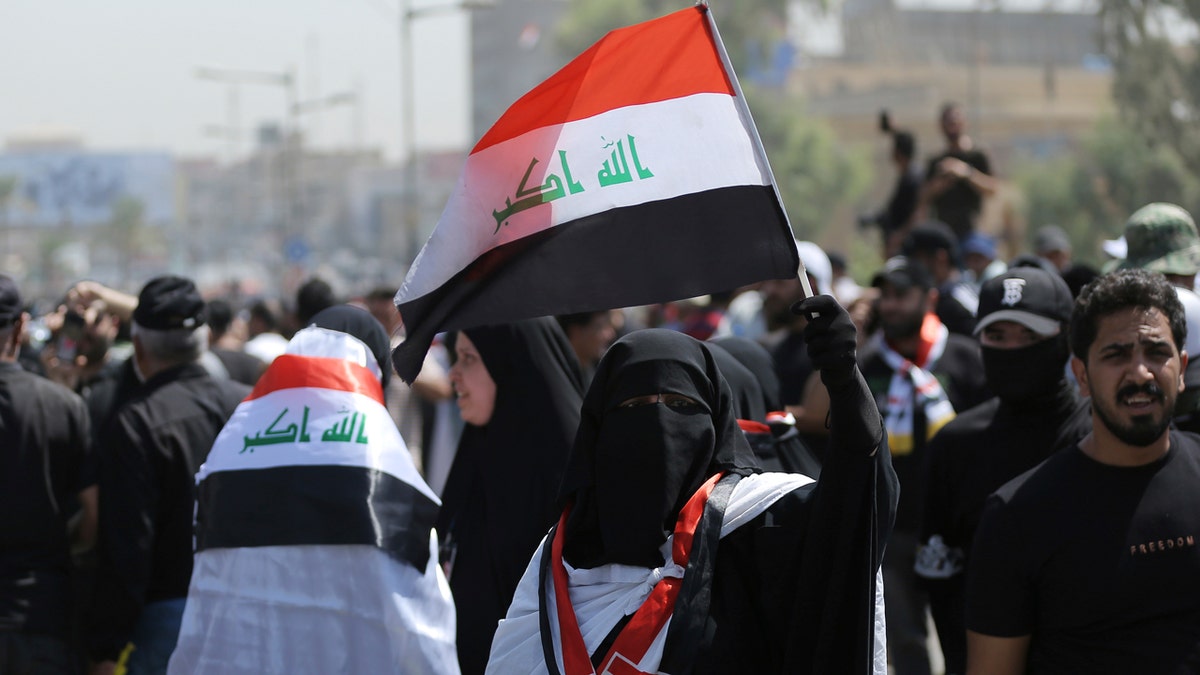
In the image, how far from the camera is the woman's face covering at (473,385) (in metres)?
4.95

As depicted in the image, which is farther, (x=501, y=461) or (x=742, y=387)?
(x=501, y=461)

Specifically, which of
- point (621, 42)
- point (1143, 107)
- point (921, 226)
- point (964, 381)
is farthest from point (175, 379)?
point (1143, 107)

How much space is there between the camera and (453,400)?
320 inches

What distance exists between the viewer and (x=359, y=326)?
461 cm

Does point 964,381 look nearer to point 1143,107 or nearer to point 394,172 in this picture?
point 1143,107

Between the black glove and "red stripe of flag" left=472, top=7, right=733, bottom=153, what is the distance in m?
0.79

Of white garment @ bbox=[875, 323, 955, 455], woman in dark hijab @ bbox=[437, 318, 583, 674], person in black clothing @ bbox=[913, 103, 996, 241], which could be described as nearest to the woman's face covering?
woman in dark hijab @ bbox=[437, 318, 583, 674]

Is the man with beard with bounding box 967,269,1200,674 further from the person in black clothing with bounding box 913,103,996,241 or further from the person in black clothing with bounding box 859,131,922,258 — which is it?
the person in black clothing with bounding box 859,131,922,258

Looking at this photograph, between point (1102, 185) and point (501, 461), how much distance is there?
41560mm

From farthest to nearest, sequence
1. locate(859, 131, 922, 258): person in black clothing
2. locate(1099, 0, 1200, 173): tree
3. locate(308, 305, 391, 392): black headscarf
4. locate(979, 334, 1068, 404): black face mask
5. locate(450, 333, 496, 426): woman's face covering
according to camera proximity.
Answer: locate(1099, 0, 1200, 173): tree < locate(859, 131, 922, 258): person in black clothing < locate(450, 333, 496, 426): woman's face covering < locate(979, 334, 1068, 404): black face mask < locate(308, 305, 391, 392): black headscarf

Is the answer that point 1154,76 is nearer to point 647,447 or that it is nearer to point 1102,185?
point 1102,185

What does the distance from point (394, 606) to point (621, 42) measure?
1.64 m

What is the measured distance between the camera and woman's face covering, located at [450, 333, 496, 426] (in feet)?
16.2

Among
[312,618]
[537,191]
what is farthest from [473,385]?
[537,191]
